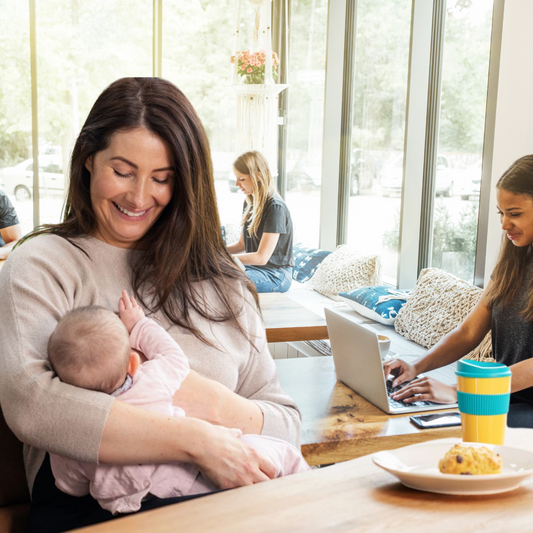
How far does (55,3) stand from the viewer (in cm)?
627

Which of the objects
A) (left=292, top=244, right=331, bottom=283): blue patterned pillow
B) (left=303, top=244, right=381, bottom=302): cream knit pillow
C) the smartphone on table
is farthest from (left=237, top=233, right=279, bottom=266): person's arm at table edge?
the smartphone on table

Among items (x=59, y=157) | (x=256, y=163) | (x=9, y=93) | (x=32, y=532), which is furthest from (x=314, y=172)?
(x=32, y=532)

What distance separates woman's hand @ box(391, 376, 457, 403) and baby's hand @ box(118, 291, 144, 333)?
0.81 m

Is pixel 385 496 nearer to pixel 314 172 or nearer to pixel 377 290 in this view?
pixel 377 290

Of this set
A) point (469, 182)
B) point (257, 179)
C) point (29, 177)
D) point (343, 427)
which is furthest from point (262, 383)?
point (29, 177)

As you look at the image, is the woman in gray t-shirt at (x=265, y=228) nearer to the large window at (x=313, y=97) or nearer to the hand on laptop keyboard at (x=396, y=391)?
the large window at (x=313, y=97)

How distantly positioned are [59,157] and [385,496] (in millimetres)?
6175

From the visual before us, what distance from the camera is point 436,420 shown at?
1.65 metres

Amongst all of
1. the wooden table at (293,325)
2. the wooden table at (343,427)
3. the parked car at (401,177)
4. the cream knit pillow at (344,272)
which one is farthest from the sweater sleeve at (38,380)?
the cream knit pillow at (344,272)

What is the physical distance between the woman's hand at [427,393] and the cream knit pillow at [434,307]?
1016mm

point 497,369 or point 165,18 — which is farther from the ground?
point 165,18

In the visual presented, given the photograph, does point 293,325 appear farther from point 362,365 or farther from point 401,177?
point 401,177

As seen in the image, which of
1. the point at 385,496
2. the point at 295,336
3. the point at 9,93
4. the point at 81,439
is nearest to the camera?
the point at 385,496

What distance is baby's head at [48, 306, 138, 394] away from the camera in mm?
1184
